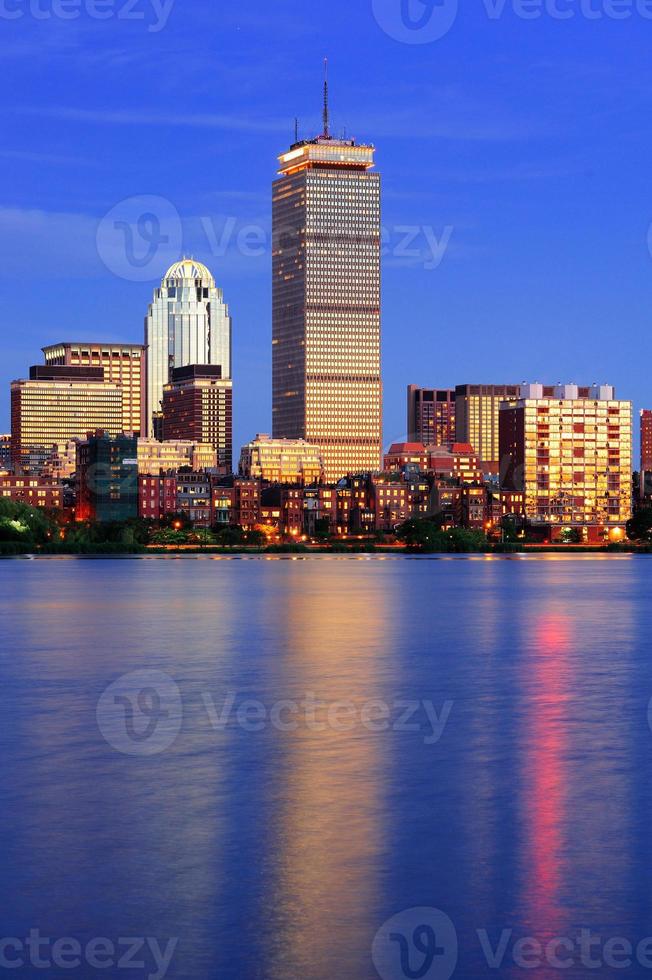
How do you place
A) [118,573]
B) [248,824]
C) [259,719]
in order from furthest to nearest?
1. [118,573]
2. [259,719]
3. [248,824]

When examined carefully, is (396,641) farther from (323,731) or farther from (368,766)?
(368,766)

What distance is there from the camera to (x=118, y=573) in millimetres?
138500

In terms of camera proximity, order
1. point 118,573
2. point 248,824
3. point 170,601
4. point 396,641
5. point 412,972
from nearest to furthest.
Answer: point 412,972, point 248,824, point 396,641, point 170,601, point 118,573

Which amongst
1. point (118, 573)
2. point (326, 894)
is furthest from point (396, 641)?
point (118, 573)

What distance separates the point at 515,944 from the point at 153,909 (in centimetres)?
416

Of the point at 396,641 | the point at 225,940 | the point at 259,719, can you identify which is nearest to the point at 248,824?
the point at 225,940

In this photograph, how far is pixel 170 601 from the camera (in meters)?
84.0

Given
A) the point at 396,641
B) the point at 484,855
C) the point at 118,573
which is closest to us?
the point at 484,855

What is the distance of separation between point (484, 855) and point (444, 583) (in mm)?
A: 97341

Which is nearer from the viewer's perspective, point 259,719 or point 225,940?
point 225,940

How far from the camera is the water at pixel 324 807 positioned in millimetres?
15297

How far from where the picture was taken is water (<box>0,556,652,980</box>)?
50.2ft

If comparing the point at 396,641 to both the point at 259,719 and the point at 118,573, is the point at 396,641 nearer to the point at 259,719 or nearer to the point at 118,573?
the point at 259,719

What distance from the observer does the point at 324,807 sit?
71.5 feet
